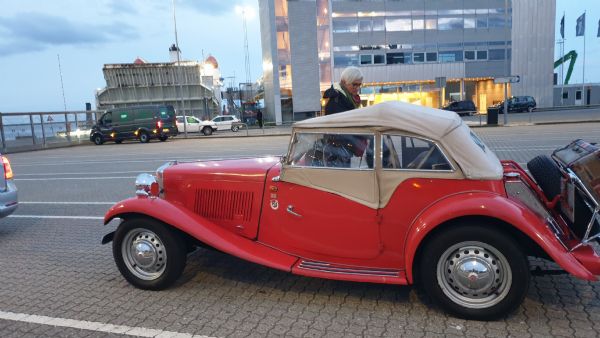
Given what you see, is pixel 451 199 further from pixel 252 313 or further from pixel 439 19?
pixel 439 19

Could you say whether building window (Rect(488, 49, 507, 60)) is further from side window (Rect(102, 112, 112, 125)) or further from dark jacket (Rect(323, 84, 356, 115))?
dark jacket (Rect(323, 84, 356, 115))

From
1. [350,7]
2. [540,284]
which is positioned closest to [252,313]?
[540,284]

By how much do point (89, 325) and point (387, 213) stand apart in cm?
242

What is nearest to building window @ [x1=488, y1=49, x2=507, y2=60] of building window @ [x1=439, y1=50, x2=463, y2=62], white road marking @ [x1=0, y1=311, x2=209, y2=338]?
building window @ [x1=439, y1=50, x2=463, y2=62]

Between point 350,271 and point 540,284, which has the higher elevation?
point 350,271

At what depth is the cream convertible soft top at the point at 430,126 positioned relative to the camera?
3.05 meters

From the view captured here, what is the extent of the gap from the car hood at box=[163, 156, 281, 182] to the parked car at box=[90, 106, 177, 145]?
72.0ft

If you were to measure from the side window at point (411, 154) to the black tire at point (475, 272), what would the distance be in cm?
50

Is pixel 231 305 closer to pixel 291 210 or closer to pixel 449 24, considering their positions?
pixel 291 210

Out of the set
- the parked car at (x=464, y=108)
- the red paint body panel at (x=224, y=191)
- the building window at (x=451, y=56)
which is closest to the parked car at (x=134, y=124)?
the red paint body panel at (x=224, y=191)

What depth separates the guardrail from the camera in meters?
21.9

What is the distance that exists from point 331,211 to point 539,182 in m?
1.90

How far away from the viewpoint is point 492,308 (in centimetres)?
297

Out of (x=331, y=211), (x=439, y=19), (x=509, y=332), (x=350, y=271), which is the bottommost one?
(x=509, y=332)
